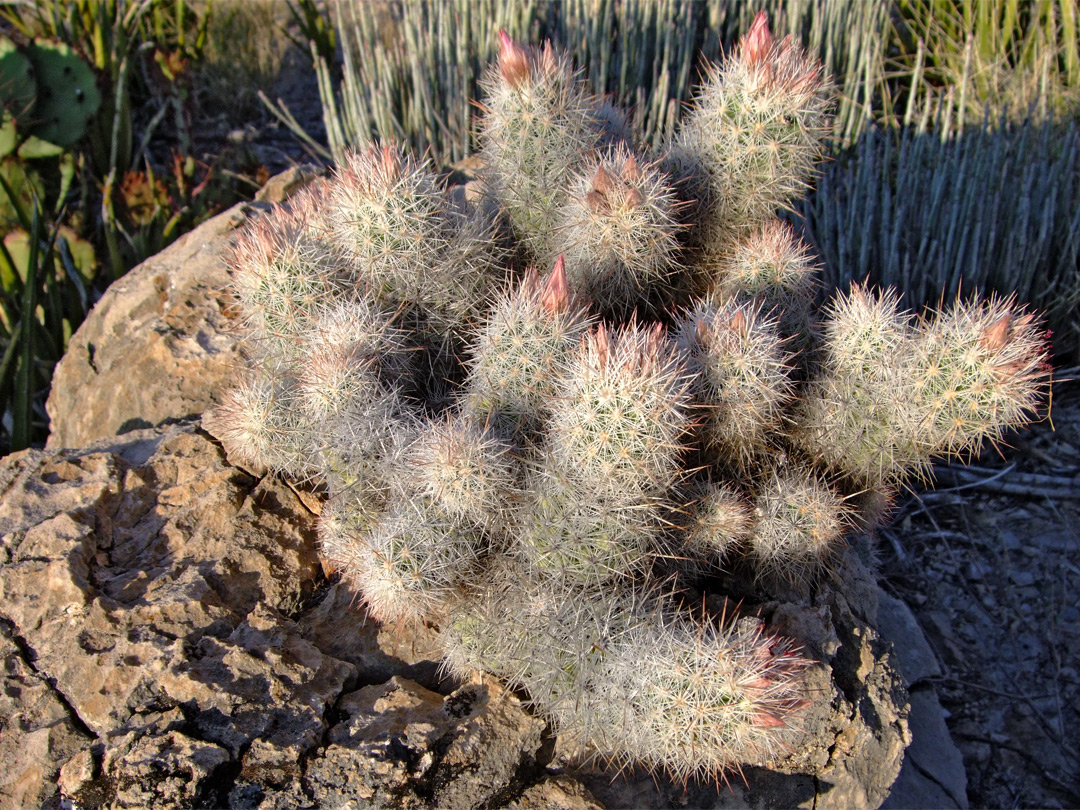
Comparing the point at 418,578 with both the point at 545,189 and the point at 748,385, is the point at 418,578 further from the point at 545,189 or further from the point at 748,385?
the point at 545,189

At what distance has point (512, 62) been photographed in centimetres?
233

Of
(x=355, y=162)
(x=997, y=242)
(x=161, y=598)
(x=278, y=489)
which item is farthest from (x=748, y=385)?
(x=997, y=242)

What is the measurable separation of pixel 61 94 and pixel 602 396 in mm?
4628

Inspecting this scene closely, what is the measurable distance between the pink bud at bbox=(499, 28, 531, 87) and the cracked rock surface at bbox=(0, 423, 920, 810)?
4.65ft

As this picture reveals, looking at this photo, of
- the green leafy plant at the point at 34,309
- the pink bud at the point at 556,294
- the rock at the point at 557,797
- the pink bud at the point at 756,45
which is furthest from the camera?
the green leafy plant at the point at 34,309

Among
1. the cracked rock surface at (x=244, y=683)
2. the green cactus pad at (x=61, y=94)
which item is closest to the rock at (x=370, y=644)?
the cracked rock surface at (x=244, y=683)

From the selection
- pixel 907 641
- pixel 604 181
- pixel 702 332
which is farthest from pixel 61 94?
pixel 907 641

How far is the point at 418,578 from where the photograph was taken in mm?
1861

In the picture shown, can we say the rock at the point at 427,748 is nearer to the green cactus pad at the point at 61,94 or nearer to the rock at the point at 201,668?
the rock at the point at 201,668

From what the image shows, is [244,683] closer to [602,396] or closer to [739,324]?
[602,396]

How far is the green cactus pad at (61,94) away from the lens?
471 cm

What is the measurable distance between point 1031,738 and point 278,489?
8.76 ft

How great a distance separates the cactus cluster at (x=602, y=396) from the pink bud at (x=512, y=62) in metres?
0.01

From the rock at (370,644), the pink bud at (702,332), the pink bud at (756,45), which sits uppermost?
the pink bud at (756,45)
